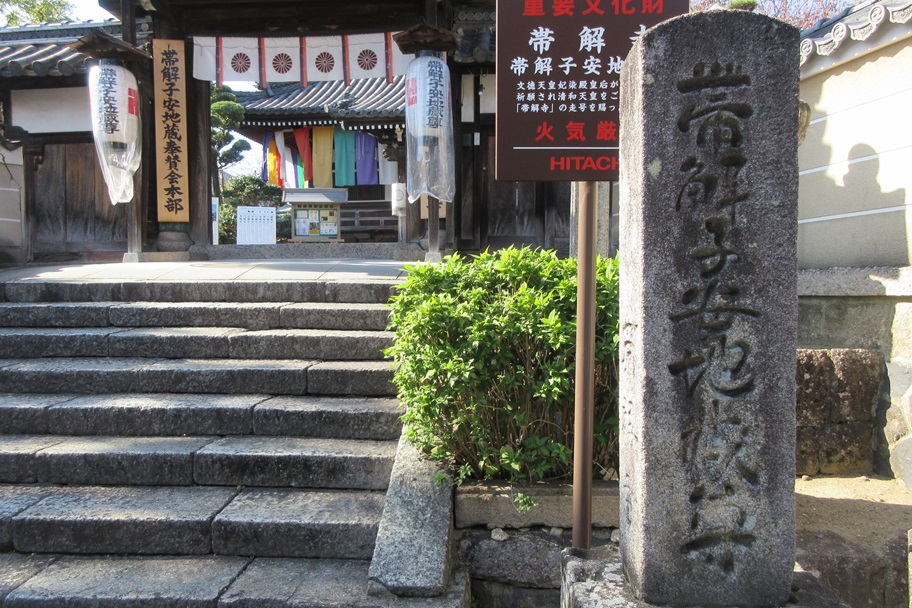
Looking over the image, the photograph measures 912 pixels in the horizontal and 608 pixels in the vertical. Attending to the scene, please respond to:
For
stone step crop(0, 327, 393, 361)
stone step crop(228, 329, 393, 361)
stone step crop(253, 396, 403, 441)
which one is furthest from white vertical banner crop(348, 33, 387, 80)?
stone step crop(253, 396, 403, 441)

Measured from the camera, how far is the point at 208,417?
14.2 feet

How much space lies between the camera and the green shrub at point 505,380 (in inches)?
132

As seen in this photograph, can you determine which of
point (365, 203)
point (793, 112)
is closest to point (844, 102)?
point (793, 112)

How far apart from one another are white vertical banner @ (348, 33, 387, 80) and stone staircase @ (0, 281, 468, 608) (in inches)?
203

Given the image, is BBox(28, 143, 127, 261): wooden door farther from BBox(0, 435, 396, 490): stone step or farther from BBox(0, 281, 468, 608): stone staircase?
BBox(0, 435, 396, 490): stone step

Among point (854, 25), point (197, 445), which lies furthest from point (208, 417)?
point (854, 25)

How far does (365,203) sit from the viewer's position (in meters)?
18.1

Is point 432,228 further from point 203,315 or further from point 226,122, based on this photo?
point 226,122

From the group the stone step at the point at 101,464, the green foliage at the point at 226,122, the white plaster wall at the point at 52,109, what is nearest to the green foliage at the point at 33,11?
the green foliage at the point at 226,122

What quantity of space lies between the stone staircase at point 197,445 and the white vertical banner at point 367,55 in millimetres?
5164

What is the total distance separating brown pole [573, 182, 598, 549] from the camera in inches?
114

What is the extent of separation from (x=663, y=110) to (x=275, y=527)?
Answer: 114 inches

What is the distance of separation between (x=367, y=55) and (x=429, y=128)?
2.39 meters

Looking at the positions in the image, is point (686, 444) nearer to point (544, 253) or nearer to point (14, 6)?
point (544, 253)
